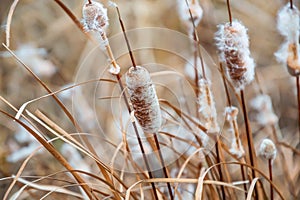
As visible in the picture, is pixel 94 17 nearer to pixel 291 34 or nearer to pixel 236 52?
pixel 236 52

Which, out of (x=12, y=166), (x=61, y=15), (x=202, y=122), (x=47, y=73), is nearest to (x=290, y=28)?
(x=202, y=122)

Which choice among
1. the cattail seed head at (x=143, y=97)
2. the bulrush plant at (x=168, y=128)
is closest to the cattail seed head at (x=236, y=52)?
the bulrush plant at (x=168, y=128)

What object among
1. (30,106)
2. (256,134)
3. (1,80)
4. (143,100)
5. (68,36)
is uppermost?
(68,36)

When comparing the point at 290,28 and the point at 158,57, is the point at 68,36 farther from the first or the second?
the point at 290,28

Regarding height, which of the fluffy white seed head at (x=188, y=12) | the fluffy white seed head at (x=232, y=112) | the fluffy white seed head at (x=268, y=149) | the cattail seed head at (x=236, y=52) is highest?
the fluffy white seed head at (x=188, y=12)

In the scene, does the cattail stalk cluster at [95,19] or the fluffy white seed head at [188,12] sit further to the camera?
the fluffy white seed head at [188,12]

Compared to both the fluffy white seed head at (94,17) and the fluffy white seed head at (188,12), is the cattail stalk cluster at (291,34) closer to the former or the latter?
the fluffy white seed head at (188,12)

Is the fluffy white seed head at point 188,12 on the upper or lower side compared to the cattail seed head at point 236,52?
upper

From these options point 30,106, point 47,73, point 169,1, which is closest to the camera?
point 47,73
